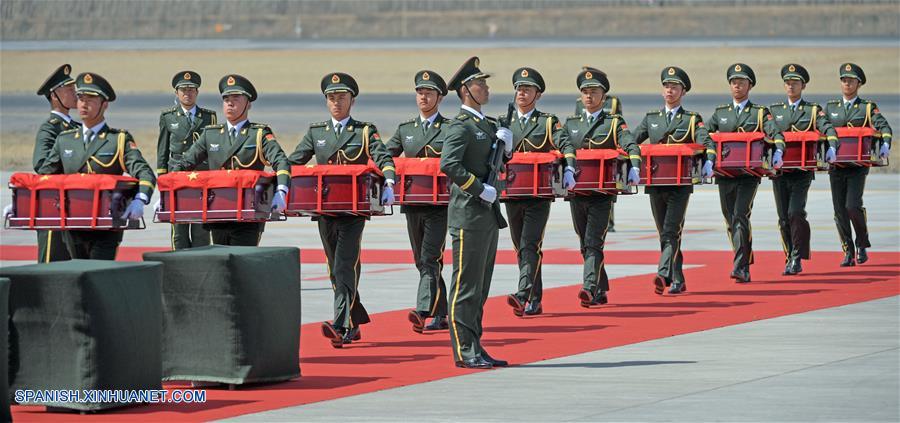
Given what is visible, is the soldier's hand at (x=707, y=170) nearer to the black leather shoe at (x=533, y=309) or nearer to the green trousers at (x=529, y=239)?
the green trousers at (x=529, y=239)

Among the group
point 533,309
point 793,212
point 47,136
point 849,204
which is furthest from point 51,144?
point 849,204

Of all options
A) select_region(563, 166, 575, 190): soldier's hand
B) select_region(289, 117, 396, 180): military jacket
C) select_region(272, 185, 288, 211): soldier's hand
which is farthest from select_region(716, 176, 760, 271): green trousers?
select_region(272, 185, 288, 211): soldier's hand

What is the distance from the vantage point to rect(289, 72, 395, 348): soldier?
47.1 feet

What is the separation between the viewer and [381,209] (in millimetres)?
14125

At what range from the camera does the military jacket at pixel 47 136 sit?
45.8ft

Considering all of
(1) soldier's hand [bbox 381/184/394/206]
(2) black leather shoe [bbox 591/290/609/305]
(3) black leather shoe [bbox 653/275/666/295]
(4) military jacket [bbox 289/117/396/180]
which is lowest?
(2) black leather shoe [bbox 591/290/609/305]

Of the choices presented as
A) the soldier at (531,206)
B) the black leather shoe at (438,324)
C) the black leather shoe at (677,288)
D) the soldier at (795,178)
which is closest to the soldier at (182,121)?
→ the soldier at (531,206)

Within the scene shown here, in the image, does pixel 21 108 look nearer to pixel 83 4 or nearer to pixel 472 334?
pixel 472 334

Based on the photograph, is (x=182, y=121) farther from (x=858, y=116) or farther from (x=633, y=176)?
(x=858, y=116)

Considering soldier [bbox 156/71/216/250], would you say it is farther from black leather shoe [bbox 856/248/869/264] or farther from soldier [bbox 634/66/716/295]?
black leather shoe [bbox 856/248/869/264]

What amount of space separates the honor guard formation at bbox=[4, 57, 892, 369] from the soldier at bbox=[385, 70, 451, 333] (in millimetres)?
15

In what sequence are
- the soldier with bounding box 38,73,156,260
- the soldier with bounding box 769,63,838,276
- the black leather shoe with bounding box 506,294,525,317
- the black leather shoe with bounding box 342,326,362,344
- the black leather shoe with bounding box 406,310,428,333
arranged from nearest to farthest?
1. the soldier with bounding box 38,73,156,260
2. the black leather shoe with bounding box 342,326,362,344
3. the black leather shoe with bounding box 406,310,428,333
4. the black leather shoe with bounding box 506,294,525,317
5. the soldier with bounding box 769,63,838,276

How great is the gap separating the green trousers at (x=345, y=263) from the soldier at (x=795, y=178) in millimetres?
7326

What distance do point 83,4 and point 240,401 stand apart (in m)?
130
